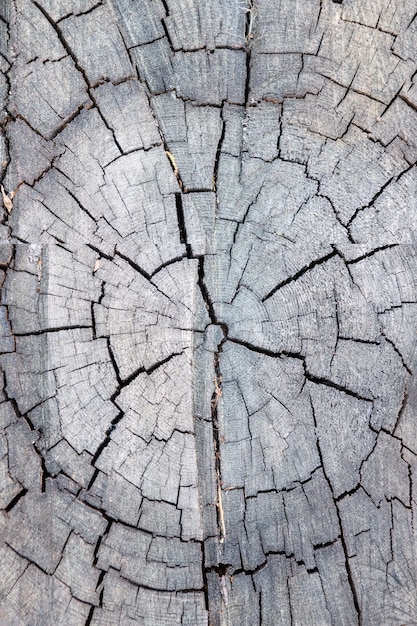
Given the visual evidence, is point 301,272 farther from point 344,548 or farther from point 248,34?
point 344,548

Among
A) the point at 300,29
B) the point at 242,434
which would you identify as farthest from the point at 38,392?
the point at 300,29

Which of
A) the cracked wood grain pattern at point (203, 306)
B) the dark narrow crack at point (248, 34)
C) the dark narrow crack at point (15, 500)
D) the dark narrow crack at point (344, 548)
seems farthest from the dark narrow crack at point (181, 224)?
the dark narrow crack at point (15, 500)

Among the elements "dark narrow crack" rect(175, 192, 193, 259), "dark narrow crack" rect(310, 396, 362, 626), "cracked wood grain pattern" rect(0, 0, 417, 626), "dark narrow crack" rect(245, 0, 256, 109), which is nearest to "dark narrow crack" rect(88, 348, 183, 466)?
"cracked wood grain pattern" rect(0, 0, 417, 626)

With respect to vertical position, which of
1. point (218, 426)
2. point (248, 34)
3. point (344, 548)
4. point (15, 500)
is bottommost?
point (344, 548)

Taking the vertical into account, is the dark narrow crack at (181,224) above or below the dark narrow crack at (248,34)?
below

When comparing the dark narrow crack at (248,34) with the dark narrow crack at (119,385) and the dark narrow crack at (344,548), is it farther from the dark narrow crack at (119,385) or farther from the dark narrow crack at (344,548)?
the dark narrow crack at (344,548)

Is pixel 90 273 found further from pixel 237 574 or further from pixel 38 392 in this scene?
pixel 237 574

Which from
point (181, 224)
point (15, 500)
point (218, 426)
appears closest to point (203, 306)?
point (181, 224)

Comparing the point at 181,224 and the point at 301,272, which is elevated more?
the point at 181,224
